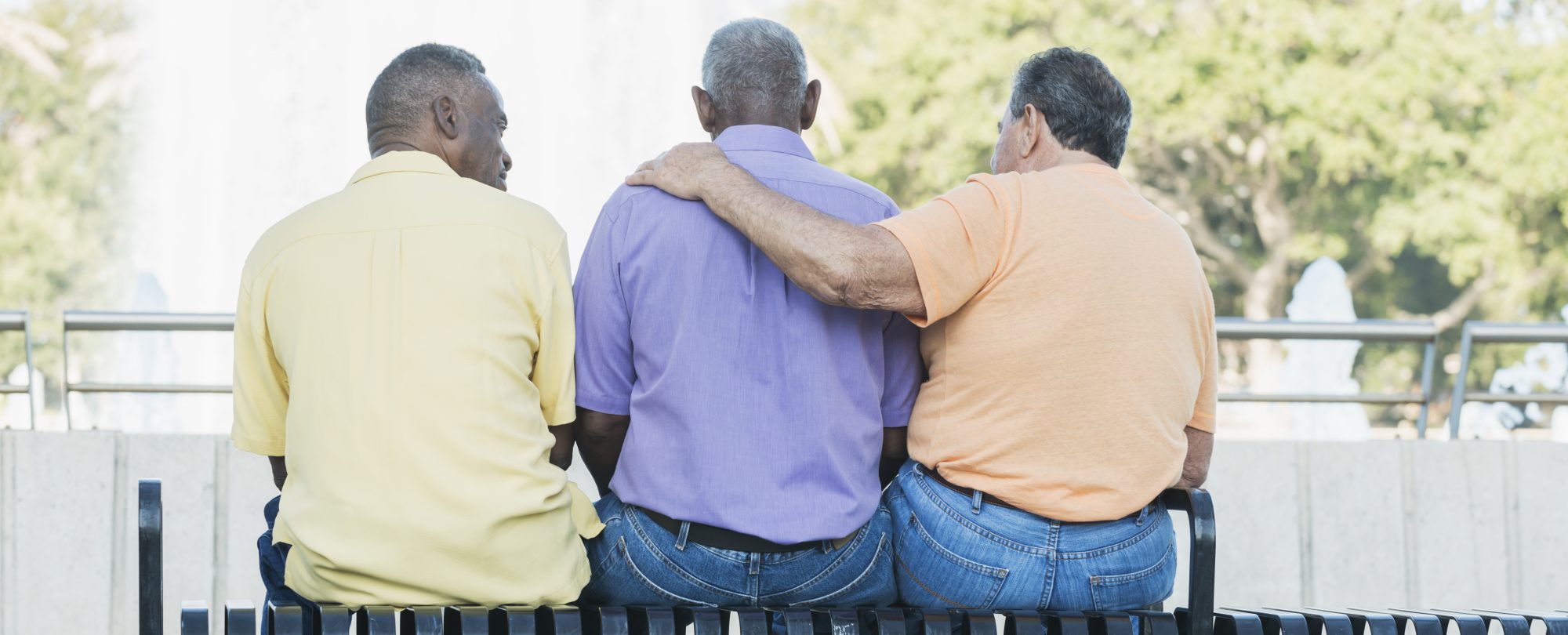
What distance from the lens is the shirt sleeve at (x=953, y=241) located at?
269 centimetres

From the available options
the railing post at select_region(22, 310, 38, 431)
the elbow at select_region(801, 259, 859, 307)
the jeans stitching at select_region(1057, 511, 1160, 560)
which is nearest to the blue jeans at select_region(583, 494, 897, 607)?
the jeans stitching at select_region(1057, 511, 1160, 560)

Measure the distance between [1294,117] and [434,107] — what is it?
17.5m

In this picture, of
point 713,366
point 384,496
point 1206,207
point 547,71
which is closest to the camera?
point 384,496

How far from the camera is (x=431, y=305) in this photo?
258 centimetres

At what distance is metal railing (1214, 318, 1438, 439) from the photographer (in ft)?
16.9

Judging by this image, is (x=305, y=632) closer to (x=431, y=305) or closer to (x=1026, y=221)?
(x=431, y=305)

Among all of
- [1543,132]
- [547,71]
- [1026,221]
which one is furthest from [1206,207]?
[1026,221]

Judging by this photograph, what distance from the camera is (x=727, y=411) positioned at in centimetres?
276

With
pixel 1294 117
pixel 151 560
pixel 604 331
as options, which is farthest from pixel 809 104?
pixel 1294 117

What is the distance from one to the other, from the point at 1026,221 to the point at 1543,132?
57.7 ft

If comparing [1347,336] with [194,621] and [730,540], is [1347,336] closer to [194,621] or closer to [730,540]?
→ [730,540]

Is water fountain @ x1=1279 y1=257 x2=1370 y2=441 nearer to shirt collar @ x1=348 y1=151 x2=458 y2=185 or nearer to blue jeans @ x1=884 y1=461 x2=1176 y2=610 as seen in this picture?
blue jeans @ x1=884 y1=461 x2=1176 y2=610

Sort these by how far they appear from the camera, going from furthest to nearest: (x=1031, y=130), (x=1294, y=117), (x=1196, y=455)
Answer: (x=1294, y=117) → (x=1196, y=455) → (x=1031, y=130)

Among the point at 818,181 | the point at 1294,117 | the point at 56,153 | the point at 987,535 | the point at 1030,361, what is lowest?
the point at 987,535
